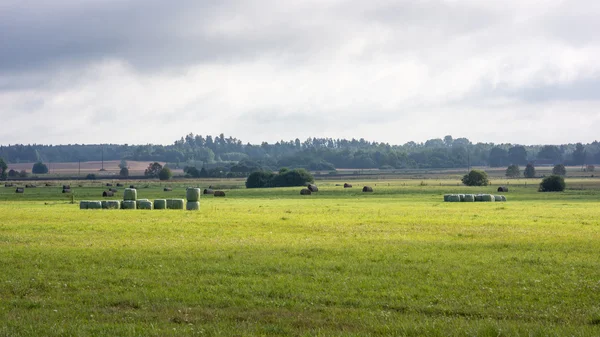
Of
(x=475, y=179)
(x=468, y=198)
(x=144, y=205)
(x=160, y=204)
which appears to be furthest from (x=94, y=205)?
(x=475, y=179)

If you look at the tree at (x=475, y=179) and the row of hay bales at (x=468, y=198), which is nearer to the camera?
the row of hay bales at (x=468, y=198)

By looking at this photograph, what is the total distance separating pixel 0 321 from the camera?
563 inches

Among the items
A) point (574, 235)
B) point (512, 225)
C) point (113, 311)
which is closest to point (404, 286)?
point (113, 311)

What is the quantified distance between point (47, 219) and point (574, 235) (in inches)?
1074

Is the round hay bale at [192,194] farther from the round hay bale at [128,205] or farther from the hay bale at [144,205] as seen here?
the round hay bale at [128,205]

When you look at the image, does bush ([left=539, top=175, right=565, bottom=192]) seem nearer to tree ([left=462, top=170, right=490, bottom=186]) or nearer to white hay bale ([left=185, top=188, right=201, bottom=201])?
tree ([left=462, top=170, right=490, bottom=186])

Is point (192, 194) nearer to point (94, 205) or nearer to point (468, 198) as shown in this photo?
point (94, 205)

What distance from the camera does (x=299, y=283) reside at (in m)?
18.1

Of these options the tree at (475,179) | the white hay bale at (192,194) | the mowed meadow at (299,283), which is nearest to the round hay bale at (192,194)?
the white hay bale at (192,194)

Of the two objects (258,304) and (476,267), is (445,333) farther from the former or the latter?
(476,267)

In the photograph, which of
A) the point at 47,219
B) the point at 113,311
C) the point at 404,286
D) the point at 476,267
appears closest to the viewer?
the point at 113,311

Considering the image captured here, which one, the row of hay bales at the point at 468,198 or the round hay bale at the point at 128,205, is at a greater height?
the round hay bale at the point at 128,205

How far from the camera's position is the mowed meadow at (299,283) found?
14016mm

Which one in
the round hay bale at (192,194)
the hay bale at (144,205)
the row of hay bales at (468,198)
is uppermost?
the round hay bale at (192,194)
